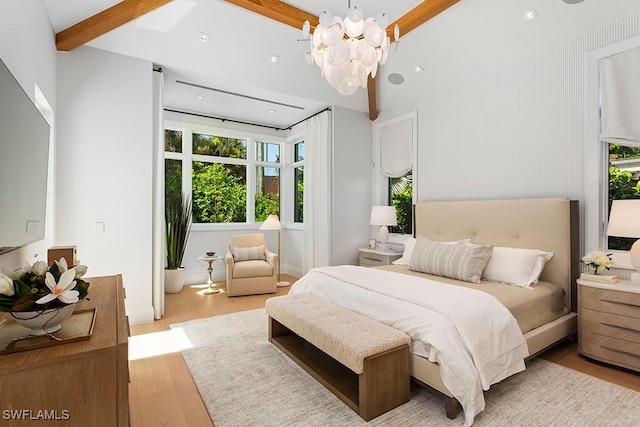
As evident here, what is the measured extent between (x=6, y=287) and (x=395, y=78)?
4514mm

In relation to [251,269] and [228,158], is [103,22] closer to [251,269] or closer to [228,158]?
[228,158]

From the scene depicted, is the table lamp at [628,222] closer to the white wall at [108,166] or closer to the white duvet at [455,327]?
the white duvet at [455,327]

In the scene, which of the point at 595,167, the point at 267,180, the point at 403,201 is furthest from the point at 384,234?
the point at 267,180

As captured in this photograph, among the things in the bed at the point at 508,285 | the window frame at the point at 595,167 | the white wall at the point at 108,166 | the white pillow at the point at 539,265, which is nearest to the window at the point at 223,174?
the white wall at the point at 108,166

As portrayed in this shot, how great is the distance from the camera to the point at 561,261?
9.82 feet

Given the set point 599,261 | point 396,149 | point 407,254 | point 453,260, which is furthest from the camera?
point 396,149

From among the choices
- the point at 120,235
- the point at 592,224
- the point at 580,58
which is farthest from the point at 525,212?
the point at 120,235

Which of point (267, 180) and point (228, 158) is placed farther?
point (267, 180)

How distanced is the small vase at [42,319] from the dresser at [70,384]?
0.11 m

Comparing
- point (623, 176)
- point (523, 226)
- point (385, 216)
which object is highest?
point (623, 176)

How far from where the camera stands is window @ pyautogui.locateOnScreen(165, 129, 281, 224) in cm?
533

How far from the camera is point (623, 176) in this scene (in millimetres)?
2893

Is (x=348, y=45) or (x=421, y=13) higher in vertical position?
(x=421, y=13)

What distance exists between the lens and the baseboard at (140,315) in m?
3.45
